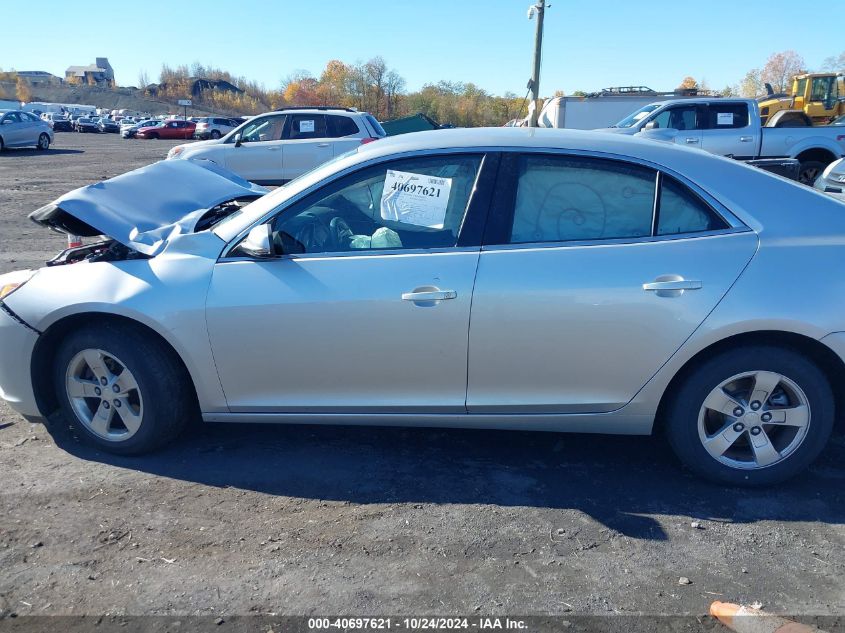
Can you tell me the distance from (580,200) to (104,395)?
2.73 meters

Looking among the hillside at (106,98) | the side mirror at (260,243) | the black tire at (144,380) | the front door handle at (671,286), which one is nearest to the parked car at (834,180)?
the front door handle at (671,286)

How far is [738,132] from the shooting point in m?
14.5

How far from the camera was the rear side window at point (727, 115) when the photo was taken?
14.6 metres

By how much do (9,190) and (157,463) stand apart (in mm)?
15024

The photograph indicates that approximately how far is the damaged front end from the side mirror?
55 cm

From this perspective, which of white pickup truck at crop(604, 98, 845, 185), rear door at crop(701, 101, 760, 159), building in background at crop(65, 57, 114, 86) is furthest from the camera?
building in background at crop(65, 57, 114, 86)

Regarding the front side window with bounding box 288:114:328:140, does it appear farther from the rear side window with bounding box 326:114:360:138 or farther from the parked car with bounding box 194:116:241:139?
the parked car with bounding box 194:116:241:139

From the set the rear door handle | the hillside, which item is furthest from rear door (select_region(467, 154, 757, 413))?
the hillside

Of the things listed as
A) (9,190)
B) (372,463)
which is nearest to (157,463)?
(372,463)

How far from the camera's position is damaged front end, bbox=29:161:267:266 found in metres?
3.81

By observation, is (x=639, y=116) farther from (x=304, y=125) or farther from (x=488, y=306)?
(x=488, y=306)

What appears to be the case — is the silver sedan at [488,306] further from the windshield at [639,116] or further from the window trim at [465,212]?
the windshield at [639,116]

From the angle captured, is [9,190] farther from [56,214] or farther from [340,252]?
[340,252]

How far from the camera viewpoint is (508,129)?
3.97 m
